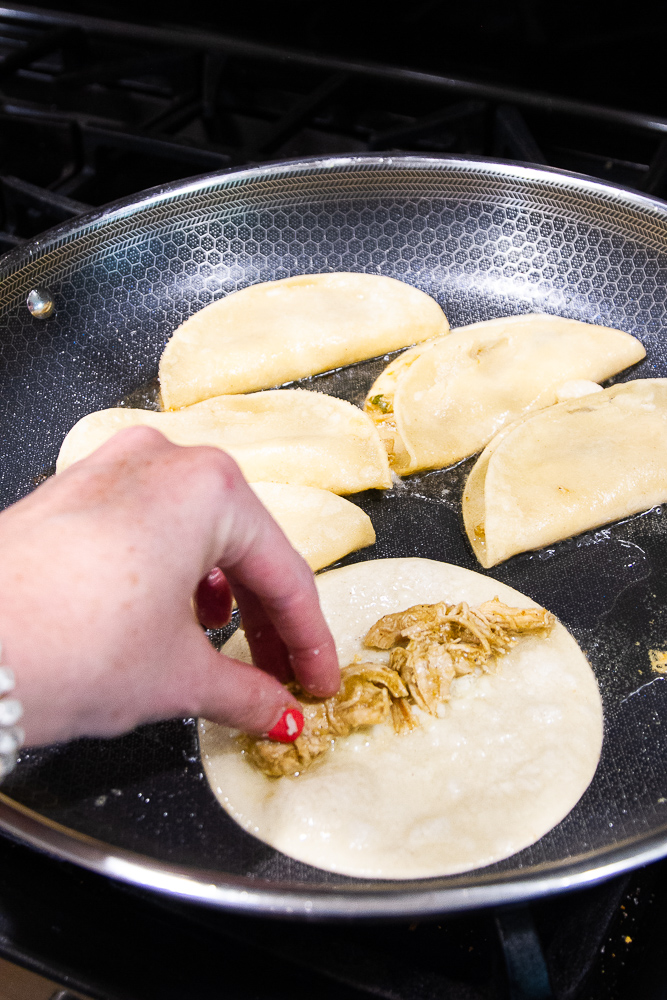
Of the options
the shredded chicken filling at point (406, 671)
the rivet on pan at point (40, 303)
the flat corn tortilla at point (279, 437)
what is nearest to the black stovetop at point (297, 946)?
the shredded chicken filling at point (406, 671)

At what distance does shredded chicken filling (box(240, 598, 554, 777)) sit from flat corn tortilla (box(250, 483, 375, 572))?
0.56 feet

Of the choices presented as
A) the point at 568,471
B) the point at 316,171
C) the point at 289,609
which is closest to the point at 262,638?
the point at 289,609

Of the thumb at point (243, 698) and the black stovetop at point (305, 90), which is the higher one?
the black stovetop at point (305, 90)

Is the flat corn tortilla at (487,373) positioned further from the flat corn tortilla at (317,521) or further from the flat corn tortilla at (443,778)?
the flat corn tortilla at (443,778)

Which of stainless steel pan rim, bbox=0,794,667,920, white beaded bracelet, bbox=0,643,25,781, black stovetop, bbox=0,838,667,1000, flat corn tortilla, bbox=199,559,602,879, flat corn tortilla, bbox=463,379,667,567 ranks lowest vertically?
black stovetop, bbox=0,838,667,1000

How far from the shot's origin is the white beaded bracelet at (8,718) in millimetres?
580

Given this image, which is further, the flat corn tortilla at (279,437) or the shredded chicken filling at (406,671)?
the flat corn tortilla at (279,437)

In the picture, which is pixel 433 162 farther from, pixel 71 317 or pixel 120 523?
pixel 120 523

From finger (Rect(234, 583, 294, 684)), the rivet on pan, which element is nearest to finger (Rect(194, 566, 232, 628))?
finger (Rect(234, 583, 294, 684))

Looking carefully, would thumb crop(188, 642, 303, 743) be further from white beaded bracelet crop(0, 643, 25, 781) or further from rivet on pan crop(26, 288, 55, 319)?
rivet on pan crop(26, 288, 55, 319)

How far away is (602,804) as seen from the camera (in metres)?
1.01

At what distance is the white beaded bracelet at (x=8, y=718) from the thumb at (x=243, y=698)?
170mm

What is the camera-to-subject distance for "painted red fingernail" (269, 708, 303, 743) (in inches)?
35.3

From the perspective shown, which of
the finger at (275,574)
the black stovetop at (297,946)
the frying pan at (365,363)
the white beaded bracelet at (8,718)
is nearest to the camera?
the white beaded bracelet at (8,718)
